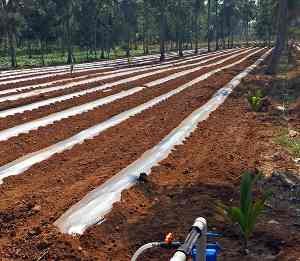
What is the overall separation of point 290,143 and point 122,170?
4662 mm

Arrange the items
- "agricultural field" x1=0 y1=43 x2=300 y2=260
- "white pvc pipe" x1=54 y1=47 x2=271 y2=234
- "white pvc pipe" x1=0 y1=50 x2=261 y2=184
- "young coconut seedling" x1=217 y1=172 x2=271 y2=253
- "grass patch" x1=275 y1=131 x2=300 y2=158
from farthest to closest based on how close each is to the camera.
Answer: "grass patch" x1=275 y1=131 x2=300 y2=158 → "white pvc pipe" x1=0 y1=50 x2=261 y2=184 → "white pvc pipe" x1=54 y1=47 x2=271 y2=234 → "agricultural field" x1=0 y1=43 x2=300 y2=260 → "young coconut seedling" x1=217 y1=172 x2=271 y2=253

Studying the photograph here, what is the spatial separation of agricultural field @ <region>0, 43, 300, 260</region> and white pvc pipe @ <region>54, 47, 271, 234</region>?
2 cm

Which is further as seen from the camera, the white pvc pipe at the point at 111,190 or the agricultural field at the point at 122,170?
the white pvc pipe at the point at 111,190

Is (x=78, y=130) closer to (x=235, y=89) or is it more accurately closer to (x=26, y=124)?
(x=26, y=124)

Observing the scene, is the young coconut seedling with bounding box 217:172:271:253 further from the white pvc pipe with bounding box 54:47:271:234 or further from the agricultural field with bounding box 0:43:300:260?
the white pvc pipe with bounding box 54:47:271:234

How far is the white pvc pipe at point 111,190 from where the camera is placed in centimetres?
681

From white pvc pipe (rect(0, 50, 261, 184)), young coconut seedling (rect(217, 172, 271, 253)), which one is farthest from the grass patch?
white pvc pipe (rect(0, 50, 261, 184))

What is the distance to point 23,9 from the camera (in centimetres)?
5056

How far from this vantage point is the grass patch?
10.7m

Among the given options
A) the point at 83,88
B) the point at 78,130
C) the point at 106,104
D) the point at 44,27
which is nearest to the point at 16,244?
the point at 78,130

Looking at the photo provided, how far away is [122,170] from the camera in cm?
933

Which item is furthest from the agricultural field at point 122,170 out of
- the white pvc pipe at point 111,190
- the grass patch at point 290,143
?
the grass patch at point 290,143

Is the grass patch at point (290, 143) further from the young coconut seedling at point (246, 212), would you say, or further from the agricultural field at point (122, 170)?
the young coconut seedling at point (246, 212)

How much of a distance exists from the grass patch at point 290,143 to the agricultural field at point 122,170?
0.25 metres
